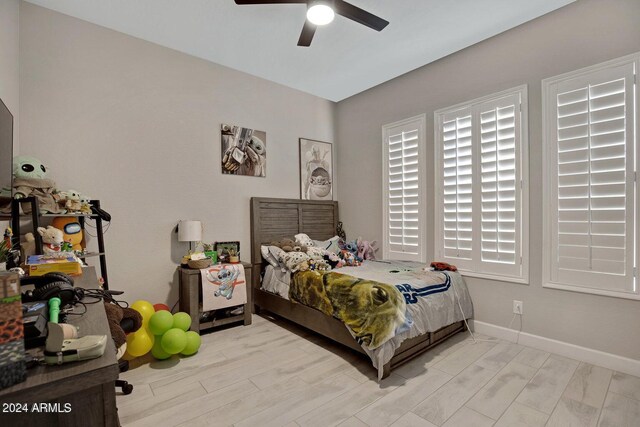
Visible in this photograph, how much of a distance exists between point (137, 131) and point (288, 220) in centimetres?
195

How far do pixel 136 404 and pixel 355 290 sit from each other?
162 cm

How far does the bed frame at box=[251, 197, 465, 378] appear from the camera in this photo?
251 centimetres

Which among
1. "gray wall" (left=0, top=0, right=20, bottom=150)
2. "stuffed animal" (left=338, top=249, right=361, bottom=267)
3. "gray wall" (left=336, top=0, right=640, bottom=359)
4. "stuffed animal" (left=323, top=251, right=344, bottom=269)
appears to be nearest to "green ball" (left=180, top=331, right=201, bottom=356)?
"stuffed animal" (left=323, top=251, right=344, bottom=269)

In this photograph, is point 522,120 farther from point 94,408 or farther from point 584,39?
point 94,408

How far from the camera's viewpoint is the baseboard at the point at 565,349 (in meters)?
2.25

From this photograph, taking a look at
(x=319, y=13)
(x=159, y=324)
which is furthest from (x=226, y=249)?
(x=319, y=13)

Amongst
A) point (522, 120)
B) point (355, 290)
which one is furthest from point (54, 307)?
point (522, 120)

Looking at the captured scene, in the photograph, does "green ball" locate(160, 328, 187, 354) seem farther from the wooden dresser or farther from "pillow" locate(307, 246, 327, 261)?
the wooden dresser

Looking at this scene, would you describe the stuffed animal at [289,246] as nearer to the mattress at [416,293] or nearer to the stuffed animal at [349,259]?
the mattress at [416,293]

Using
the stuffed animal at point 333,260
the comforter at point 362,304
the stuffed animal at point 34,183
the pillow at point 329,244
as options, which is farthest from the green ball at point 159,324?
the pillow at point 329,244

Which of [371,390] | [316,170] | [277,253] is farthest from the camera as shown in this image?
[316,170]

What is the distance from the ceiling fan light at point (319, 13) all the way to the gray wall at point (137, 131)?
5.63 ft

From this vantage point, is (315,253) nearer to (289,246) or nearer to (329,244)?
(289,246)

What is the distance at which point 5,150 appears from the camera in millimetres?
1678
